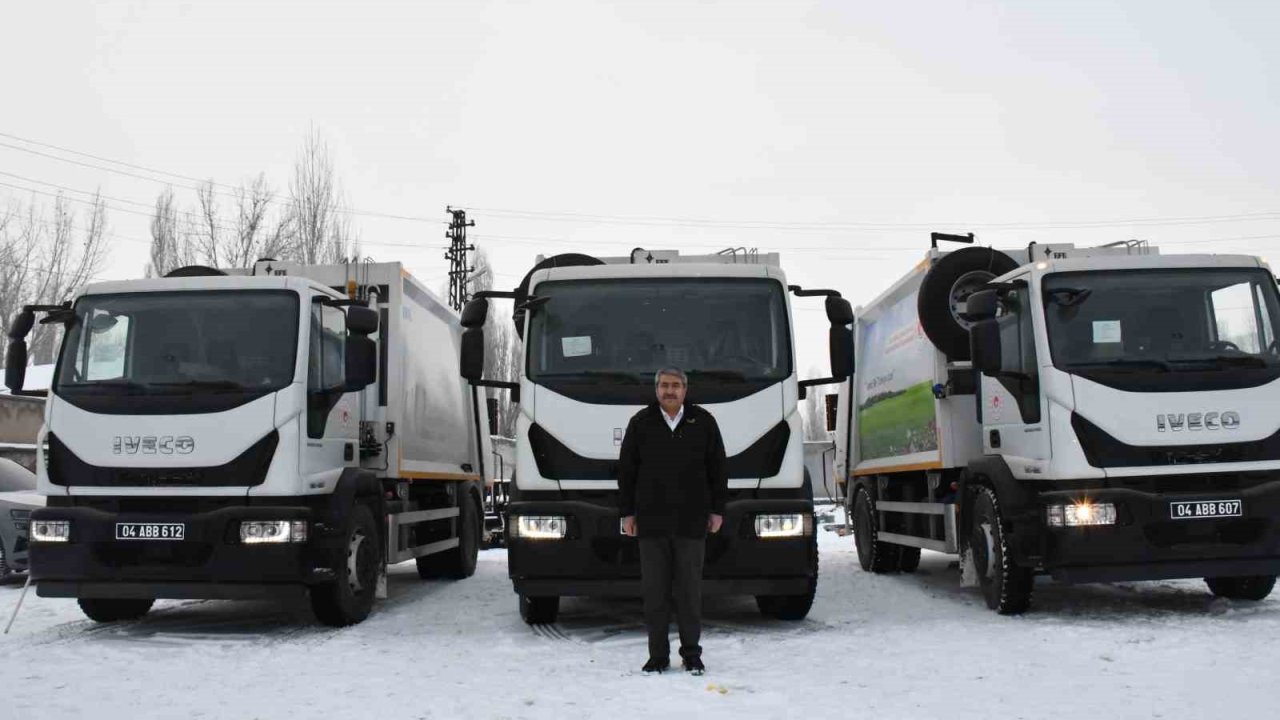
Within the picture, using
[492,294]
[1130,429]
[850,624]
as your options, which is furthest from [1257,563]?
[492,294]

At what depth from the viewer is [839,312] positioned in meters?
8.59

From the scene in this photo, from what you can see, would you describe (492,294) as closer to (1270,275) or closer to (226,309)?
(226,309)

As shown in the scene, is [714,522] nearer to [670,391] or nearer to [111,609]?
[670,391]

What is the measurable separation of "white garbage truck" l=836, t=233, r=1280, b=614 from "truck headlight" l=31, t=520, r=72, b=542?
6949mm

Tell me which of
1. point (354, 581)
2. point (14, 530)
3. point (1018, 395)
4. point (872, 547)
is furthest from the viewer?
point (872, 547)

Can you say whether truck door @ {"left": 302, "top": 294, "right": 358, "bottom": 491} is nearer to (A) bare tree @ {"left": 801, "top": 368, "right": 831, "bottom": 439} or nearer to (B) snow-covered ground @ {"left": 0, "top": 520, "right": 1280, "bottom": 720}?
(B) snow-covered ground @ {"left": 0, "top": 520, "right": 1280, "bottom": 720}

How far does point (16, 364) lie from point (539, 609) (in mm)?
4465

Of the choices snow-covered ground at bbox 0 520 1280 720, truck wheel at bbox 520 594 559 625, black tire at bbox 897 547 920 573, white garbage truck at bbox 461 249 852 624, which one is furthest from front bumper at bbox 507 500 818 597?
black tire at bbox 897 547 920 573

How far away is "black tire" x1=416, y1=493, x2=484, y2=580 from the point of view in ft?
44.9

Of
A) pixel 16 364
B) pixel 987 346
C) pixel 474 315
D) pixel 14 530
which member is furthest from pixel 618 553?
pixel 14 530

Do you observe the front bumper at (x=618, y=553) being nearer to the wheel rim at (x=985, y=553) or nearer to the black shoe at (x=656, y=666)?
the black shoe at (x=656, y=666)

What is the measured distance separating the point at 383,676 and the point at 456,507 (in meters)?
6.64

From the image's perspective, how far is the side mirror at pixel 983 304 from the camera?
8.87 m

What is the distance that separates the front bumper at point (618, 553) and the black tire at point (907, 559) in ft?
18.3
